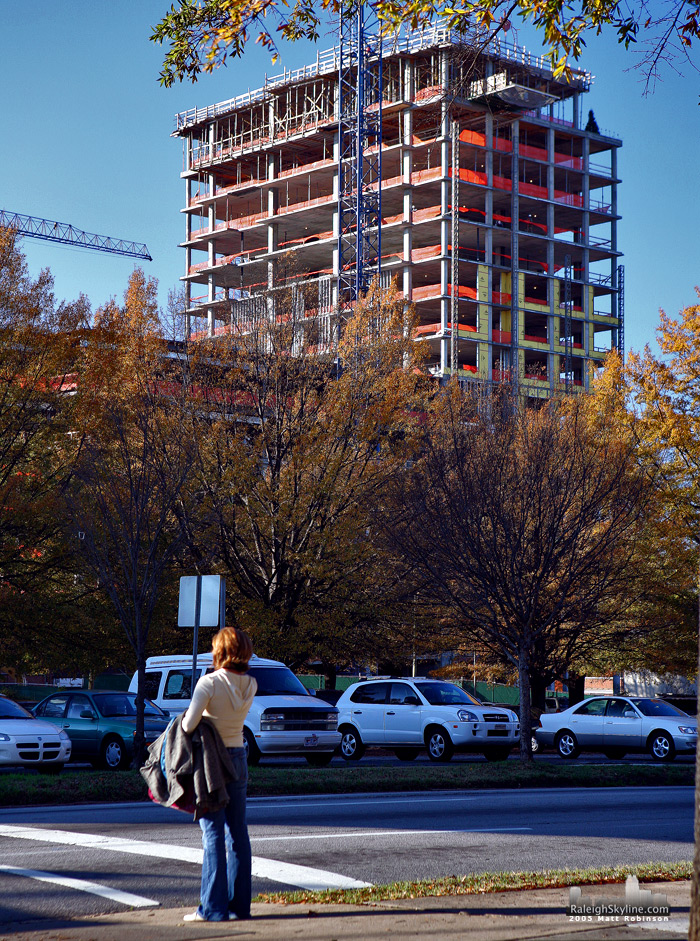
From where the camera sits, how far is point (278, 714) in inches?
852

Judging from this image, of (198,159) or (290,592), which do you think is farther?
(198,159)

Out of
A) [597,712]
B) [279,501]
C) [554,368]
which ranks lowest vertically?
[597,712]

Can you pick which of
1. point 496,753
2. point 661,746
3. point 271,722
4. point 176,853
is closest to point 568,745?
point 661,746

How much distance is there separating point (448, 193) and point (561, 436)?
7169 cm

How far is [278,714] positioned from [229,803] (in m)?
14.6

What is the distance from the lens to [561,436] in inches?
1104

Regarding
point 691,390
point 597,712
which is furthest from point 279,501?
point 691,390

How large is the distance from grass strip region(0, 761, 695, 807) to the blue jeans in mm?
8991

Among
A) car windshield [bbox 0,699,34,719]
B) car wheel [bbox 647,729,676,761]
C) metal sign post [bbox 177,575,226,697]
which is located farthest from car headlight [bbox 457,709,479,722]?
car windshield [bbox 0,699,34,719]

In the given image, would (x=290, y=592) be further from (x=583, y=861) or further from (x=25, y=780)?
(x=583, y=861)

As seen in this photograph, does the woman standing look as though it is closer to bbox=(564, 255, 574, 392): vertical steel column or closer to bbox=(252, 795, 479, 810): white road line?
bbox=(252, 795, 479, 810): white road line

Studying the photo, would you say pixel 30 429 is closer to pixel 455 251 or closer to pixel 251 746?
pixel 251 746

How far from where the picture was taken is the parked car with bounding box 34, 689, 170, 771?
22.1 metres

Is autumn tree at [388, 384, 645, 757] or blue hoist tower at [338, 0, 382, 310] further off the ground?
blue hoist tower at [338, 0, 382, 310]
